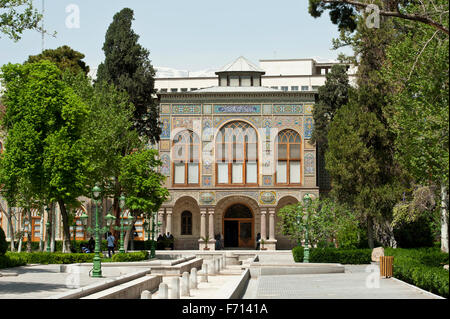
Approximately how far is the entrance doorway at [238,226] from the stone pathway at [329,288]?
2205 cm

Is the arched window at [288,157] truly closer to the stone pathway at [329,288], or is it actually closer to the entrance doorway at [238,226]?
the entrance doorway at [238,226]

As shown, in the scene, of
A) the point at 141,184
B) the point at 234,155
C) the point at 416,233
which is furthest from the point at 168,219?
the point at 416,233

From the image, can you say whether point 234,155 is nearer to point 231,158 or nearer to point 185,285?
point 231,158

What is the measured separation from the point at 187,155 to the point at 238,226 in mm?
6313

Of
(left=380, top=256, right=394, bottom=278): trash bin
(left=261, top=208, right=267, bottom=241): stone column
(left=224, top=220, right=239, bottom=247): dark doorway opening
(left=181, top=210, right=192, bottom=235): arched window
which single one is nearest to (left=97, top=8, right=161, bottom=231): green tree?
(left=181, top=210, right=192, bottom=235): arched window

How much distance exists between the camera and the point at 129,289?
1911 centimetres

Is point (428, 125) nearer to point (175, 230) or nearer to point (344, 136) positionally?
point (344, 136)

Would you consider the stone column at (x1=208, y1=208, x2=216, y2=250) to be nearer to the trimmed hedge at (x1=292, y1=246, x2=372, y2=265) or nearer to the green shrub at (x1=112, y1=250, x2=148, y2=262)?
the trimmed hedge at (x1=292, y1=246, x2=372, y2=265)

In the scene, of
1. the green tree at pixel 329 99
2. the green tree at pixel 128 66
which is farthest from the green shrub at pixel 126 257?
the green tree at pixel 329 99

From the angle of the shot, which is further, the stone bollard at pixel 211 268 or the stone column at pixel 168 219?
the stone column at pixel 168 219

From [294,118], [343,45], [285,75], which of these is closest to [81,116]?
[343,45]

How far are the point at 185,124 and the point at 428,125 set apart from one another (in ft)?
96.1

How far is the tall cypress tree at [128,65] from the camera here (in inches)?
1695

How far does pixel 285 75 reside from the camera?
71312 millimetres
